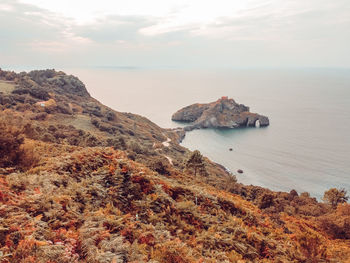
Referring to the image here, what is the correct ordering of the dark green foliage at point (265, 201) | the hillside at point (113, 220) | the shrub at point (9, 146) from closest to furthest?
the hillside at point (113, 220), the shrub at point (9, 146), the dark green foliage at point (265, 201)

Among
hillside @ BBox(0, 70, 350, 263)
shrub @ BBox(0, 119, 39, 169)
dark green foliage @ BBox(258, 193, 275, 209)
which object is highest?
shrub @ BBox(0, 119, 39, 169)

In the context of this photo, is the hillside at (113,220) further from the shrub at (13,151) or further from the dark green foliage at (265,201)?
the dark green foliage at (265,201)

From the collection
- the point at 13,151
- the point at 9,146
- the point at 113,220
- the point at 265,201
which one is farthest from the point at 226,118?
the point at 113,220

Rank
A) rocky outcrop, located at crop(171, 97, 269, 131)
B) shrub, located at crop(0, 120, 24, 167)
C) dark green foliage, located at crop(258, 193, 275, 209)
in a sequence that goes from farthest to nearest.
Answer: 1. rocky outcrop, located at crop(171, 97, 269, 131)
2. dark green foliage, located at crop(258, 193, 275, 209)
3. shrub, located at crop(0, 120, 24, 167)

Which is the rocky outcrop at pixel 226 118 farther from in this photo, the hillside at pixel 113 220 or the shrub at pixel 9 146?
the shrub at pixel 9 146

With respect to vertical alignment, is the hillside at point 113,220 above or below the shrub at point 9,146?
below

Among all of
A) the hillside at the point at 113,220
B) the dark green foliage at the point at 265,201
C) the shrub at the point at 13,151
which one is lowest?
the dark green foliage at the point at 265,201

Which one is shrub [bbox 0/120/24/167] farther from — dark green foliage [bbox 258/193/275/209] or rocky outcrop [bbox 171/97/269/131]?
rocky outcrop [bbox 171/97/269/131]

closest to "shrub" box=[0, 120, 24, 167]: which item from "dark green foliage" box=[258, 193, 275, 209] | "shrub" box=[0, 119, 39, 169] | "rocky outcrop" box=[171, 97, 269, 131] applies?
"shrub" box=[0, 119, 39, 169]

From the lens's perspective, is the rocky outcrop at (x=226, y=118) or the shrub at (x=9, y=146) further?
the rocky outcrop at (x=226, y=118)

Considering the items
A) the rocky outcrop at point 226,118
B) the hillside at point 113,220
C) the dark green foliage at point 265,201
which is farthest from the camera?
the rocky outcrop at point 226,118

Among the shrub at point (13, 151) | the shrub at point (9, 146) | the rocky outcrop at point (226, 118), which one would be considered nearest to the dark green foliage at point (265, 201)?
the shrub at point (13, 151)

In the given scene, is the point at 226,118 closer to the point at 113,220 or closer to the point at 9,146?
the point at 9,146

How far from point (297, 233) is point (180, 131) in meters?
133
